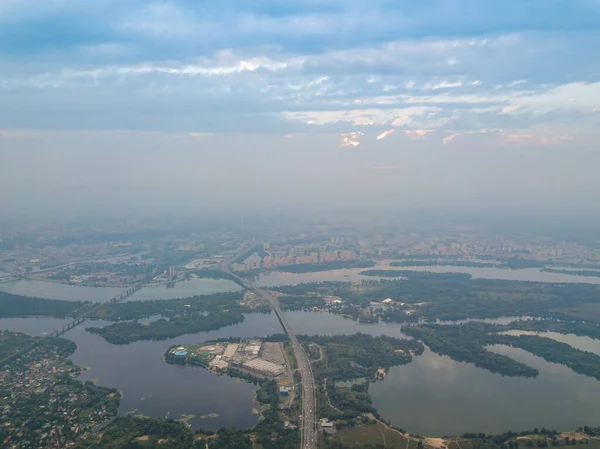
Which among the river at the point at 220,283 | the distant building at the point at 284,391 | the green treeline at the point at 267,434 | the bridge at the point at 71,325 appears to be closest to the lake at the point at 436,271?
the river at the point at 220,283

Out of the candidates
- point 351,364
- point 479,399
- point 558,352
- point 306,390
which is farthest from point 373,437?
point 558,352

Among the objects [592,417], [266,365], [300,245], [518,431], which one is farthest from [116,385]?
[300,245]

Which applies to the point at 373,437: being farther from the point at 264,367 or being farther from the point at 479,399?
the point at 264,367

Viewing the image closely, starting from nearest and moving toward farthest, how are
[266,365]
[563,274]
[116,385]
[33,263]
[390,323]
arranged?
[116,385] < [266,365] < [390,323] < [563,274] < [33,263]

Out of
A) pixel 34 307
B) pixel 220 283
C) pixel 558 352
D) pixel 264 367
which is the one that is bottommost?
pixel 264 367

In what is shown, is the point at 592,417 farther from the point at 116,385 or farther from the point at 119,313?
the point at 119,313

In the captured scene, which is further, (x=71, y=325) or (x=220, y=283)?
(x=220, y=283)
